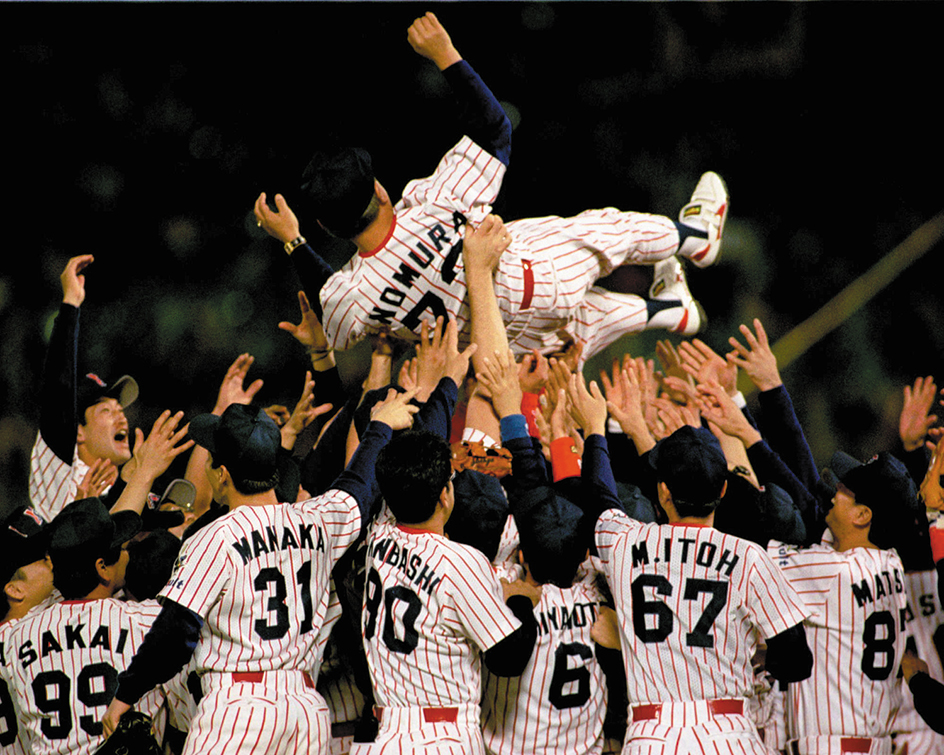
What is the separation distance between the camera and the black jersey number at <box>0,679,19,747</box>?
269 centimetres

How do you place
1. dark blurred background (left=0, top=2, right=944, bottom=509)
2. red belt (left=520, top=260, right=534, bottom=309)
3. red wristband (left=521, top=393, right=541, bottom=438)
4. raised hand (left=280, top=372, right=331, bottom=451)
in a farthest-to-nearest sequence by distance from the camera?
dark blurred background (left=0, top=2, right=944, bottom=509)
red wristband (left=521, top=393, right=541, bottom=438)
red belt (left=520, top=260, right=534, bottom=309)
raised hand (left=280, top=372, right=331, bottom=451)

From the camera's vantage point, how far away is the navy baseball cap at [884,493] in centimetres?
267

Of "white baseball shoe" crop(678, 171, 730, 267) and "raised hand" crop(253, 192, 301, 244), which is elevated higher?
"white baseball shoe" crop(678, 171, 730, 267)

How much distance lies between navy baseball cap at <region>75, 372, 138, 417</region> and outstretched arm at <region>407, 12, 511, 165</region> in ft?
6.14

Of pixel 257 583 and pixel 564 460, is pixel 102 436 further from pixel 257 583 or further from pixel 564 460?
pixel 564 460

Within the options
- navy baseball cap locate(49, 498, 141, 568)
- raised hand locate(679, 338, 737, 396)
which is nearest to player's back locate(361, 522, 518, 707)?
navy baseball cap locate(49, 498, 141, 568)

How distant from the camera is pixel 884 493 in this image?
2676 millimetres

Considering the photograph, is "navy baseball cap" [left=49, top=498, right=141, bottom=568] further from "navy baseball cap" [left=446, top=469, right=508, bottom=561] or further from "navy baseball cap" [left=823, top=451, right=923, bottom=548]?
"navy baseball cap" [left=823, top=451, right=923, bottom=548]

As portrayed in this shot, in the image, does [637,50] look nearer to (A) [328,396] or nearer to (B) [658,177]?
(B) [658,177]

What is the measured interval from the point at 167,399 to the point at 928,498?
3.58 metres

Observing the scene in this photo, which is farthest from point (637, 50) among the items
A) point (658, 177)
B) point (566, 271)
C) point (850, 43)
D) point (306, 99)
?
point (566, 271)

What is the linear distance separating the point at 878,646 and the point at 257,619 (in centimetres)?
171

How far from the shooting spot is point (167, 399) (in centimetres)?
499

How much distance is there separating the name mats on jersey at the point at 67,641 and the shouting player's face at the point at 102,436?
150 cm
